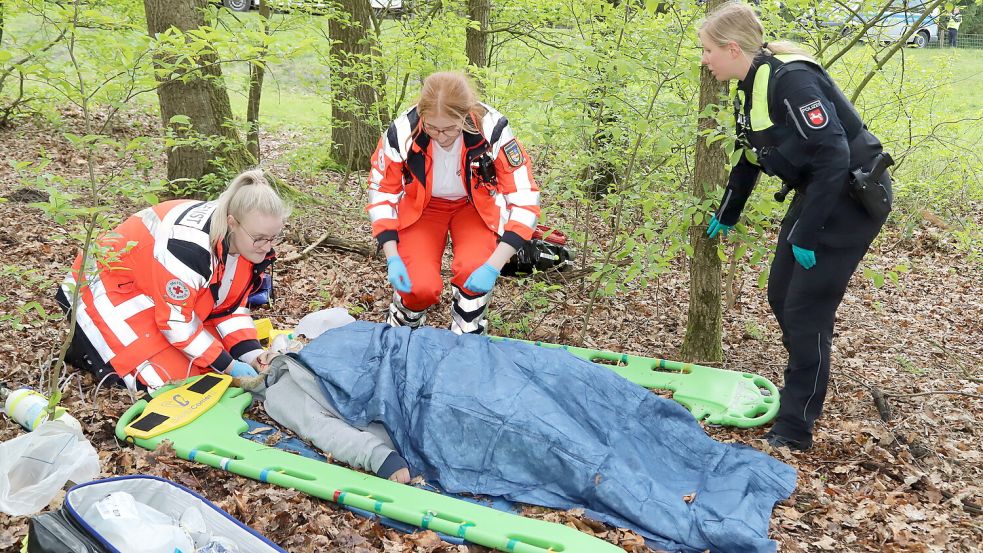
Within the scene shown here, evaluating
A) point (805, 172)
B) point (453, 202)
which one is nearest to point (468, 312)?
point (453, 202)

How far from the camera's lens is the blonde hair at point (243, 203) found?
10.2 ft

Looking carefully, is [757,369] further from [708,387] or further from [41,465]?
[41,465]

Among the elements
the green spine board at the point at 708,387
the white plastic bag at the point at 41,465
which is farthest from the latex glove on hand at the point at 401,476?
the white plastic bag at the point at 41,465

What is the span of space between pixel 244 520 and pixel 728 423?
224 centimetres

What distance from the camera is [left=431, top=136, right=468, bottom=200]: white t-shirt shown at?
148 inches

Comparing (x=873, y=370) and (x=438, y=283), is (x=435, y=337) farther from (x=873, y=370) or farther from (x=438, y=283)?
(x=873, y=370)

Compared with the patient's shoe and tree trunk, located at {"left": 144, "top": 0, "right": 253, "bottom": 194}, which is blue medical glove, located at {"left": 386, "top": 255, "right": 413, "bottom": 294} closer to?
tree trunk, located at {"left": 144, "top": 0, "right": 253, "bottom": 194}

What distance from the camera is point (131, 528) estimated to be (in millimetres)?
2182

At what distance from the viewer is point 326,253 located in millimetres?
5637

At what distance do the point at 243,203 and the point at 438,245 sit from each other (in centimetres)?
119

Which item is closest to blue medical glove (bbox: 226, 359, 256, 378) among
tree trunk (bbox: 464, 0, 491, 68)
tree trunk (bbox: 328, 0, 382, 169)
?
tree trunk (bbox: 328, 0, 382, 169)

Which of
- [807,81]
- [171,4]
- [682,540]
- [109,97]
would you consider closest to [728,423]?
[682,540]

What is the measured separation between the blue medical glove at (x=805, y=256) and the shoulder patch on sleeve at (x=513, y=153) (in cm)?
142

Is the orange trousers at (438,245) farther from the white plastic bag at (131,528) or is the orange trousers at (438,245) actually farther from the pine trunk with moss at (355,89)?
the pine trunk with moss at (355,89)
